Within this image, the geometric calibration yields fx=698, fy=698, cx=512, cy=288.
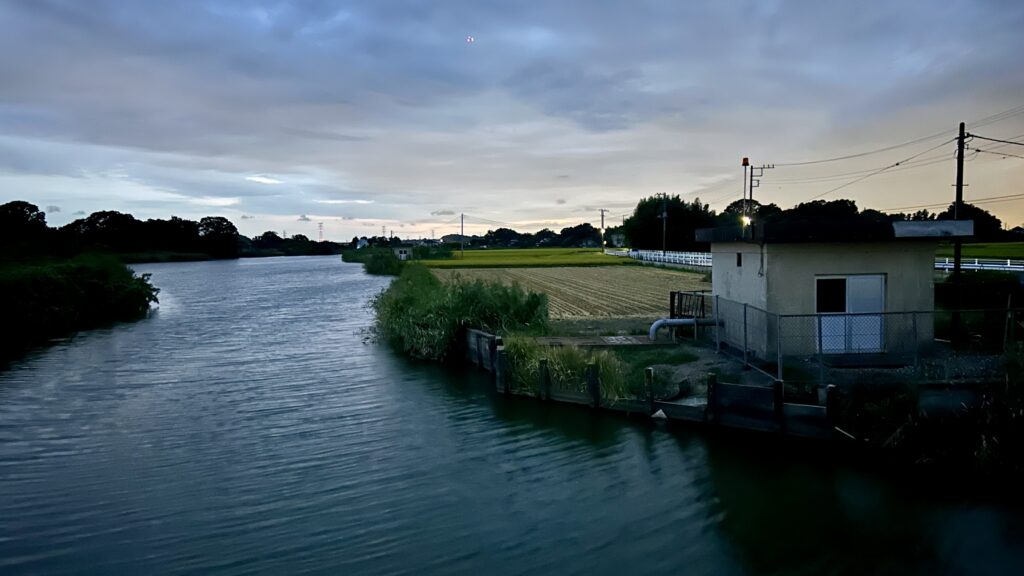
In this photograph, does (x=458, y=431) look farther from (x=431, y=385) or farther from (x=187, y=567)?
(x=187, y=567)

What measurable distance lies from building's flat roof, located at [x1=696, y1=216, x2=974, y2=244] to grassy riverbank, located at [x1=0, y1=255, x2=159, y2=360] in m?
27.4

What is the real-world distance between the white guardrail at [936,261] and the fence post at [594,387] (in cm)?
2896

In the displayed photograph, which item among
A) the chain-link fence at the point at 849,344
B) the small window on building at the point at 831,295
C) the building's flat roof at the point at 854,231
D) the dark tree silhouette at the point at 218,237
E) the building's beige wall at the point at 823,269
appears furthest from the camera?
the dark tree silhouette at the point at 218,237

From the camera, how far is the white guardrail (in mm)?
37987

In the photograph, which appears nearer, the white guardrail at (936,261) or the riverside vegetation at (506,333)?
the riverside vegetation at (506,333)

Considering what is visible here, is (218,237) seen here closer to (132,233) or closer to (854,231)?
(132,233)

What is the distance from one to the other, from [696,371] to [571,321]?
1129 cm

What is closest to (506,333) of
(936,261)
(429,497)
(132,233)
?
(429,497)

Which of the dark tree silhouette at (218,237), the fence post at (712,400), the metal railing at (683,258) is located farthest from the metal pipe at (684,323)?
the dark tree silhouette at (218,237)

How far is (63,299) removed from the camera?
36281 millimetres

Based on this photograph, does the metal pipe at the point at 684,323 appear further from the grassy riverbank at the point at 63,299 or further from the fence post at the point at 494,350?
the grassy riverbank at the point at 63,299

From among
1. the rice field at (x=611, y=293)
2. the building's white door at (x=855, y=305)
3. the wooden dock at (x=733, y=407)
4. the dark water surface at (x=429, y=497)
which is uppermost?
the building's white door at (x=855, y=305)

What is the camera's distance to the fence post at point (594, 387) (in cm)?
1516

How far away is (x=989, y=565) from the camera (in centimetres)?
867
